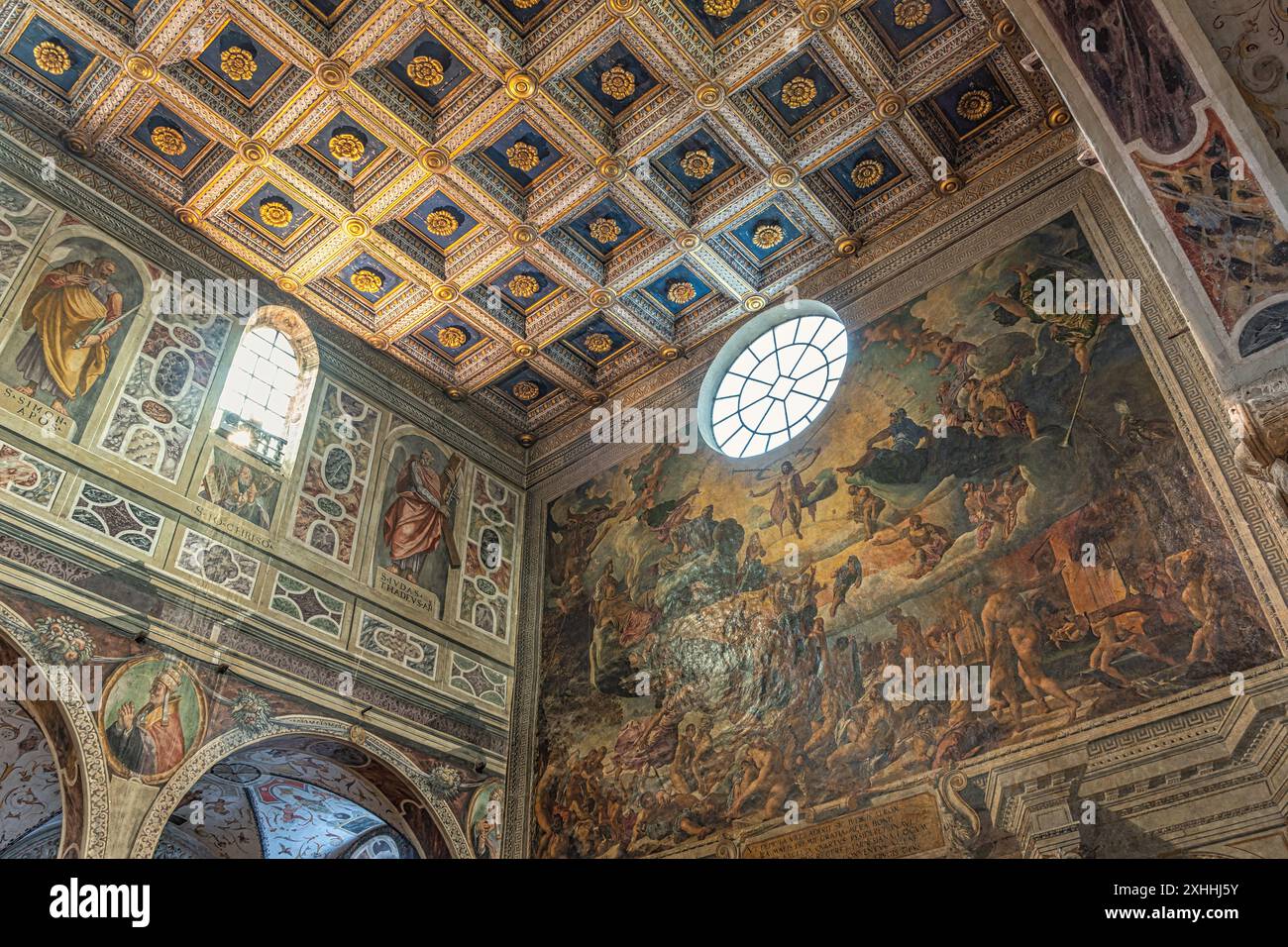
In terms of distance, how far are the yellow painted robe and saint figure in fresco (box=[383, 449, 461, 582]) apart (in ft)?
11.7

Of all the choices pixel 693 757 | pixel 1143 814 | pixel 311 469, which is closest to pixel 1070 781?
pixel 1143 814

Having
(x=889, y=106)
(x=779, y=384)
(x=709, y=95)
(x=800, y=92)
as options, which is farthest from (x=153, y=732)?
(x=889, y=106)

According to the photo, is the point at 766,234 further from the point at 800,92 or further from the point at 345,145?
the point at 345,145

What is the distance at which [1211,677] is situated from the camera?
7770 millimetres

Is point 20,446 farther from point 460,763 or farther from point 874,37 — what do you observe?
point 874,37

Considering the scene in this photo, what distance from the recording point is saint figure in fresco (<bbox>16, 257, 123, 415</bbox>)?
9633mm

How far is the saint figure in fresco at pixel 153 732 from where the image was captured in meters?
8.73

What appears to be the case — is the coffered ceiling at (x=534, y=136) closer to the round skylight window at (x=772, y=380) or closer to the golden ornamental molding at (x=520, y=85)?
the golden ornamental molding at (x=520, y=85)

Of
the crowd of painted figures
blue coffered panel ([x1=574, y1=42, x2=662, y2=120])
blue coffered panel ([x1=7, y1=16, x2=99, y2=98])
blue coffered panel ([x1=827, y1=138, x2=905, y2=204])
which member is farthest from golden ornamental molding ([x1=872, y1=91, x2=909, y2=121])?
blue coffered panel ([x1=7, y1=16, x2=99, y2=98])

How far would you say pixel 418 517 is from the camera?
1265 centimetres

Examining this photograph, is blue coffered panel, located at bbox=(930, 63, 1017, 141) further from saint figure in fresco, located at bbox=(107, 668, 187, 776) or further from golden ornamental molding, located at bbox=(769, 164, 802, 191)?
saint figure in fresco, located at bbox=(107, 668, 187, 776)

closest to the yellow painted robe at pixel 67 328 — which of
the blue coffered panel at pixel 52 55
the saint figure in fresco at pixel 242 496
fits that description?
the saint figure in fresco at pixel 242 496

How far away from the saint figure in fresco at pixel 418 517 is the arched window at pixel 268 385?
148cm

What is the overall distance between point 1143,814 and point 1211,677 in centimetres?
112
